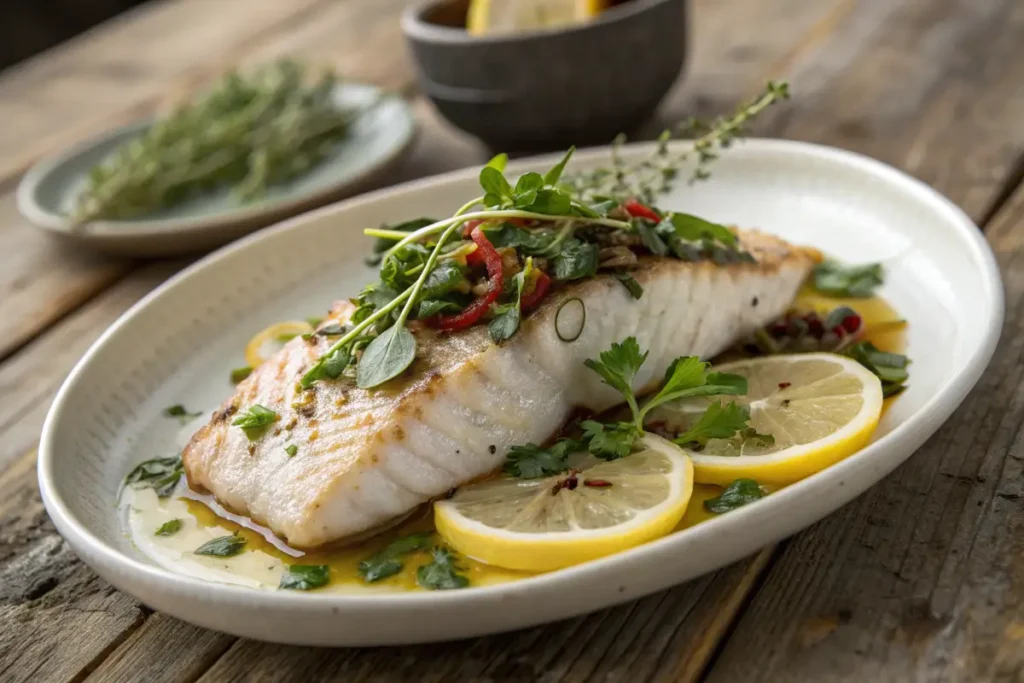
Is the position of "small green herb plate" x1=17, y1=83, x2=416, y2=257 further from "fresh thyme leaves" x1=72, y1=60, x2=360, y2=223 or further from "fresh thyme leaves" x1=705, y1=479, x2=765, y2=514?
"fresh thyme leaves" x1=705, y1=479, x2=765, y2=514

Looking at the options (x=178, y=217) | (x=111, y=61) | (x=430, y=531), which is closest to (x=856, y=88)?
(x=178, y=217)

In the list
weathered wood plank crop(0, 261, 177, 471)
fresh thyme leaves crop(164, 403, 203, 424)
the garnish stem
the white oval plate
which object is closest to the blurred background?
weathered wood plank crop(0, 261, 177, 471)

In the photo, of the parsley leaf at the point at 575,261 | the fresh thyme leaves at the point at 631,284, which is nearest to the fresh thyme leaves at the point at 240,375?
the parsley leaf at the point at 575,261

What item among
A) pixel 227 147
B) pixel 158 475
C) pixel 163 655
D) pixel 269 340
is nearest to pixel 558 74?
pixel 227 147

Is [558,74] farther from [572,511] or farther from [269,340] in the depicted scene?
[572,511]

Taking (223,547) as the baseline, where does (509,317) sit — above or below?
above

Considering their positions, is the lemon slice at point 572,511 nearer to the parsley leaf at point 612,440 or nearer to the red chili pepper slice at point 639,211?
the parsley leaf at point 612,440
